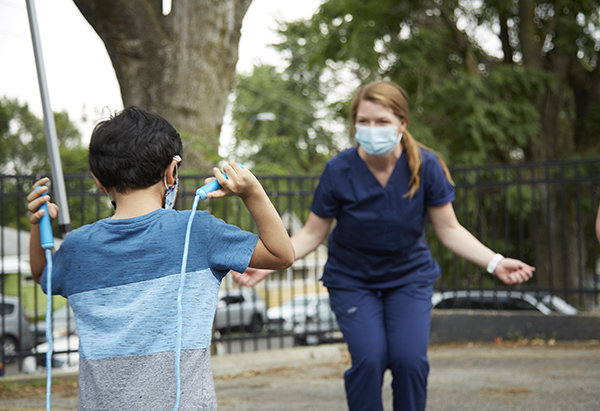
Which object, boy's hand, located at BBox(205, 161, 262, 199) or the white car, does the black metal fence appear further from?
boy's hand, located at BBox(205, 161, 262, 199)

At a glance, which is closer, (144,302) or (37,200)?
(144,302)

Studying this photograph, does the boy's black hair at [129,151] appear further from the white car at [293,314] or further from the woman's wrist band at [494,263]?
the white car at [293,314]

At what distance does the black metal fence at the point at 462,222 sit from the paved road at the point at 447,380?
520 mm

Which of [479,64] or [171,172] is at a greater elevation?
[479,64]

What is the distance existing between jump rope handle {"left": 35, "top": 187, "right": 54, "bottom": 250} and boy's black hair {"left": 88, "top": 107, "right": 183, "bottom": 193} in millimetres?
220

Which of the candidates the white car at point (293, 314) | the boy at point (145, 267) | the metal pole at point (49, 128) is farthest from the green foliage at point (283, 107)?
the boy at point (145, 267)

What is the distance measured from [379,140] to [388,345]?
1063 millimetres

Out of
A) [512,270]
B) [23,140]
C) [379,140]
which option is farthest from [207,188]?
[23,140]

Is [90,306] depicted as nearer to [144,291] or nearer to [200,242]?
[144,291]

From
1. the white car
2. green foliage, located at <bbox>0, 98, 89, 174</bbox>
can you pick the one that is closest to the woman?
the white car

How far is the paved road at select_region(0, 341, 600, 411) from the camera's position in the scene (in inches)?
175

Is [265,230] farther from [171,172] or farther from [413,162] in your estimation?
[413,162]

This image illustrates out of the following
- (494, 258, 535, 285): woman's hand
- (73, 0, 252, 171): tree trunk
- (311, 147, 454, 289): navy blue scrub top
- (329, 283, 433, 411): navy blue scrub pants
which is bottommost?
(329, 283, 433, 411): navy blue scrub pants

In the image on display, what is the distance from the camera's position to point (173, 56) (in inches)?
268
